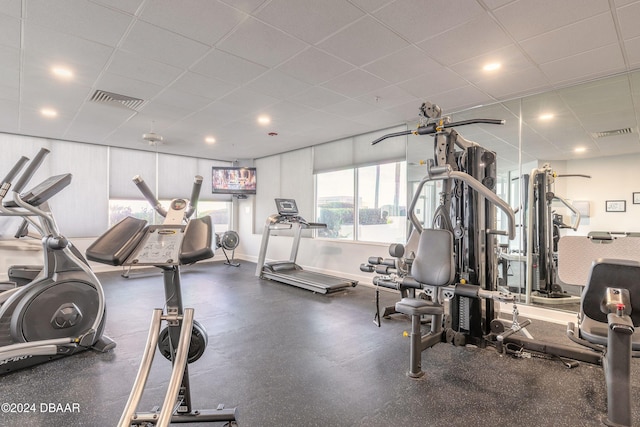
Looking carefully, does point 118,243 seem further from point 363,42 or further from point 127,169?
point 127,169

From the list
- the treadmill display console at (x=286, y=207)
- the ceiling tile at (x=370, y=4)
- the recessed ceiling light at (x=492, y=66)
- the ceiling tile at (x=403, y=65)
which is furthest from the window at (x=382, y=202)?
the ceiling tile at (x=370, y=4)

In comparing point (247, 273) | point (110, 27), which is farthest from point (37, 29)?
point (247, 273)

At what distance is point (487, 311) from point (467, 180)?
1354 mm

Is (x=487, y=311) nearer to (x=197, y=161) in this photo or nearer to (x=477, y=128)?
(x=477, y=128)

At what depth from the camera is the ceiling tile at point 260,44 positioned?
265 centimetres

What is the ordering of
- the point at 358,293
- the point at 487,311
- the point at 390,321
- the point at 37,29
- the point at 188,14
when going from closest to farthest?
1. the point at 188,14
2. the point at 37,29
3. the point at 487,311
4. the point at 390,321
5. the point at 358,293

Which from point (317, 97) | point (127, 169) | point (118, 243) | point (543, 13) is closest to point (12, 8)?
point (118, 243)

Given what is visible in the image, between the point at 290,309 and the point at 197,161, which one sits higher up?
the point at 197,161

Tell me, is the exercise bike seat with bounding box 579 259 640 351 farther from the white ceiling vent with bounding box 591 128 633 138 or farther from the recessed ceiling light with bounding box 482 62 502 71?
the white ceiling vent with bounding box 591 128 633 138

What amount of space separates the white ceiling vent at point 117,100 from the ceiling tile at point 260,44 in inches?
77.9

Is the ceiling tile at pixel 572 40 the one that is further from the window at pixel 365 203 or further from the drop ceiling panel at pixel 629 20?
the window at pixel 365 203

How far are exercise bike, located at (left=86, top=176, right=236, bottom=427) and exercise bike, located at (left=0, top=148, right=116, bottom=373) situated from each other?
1.61m

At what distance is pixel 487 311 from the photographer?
307 centimetres

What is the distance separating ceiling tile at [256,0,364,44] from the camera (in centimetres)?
233
